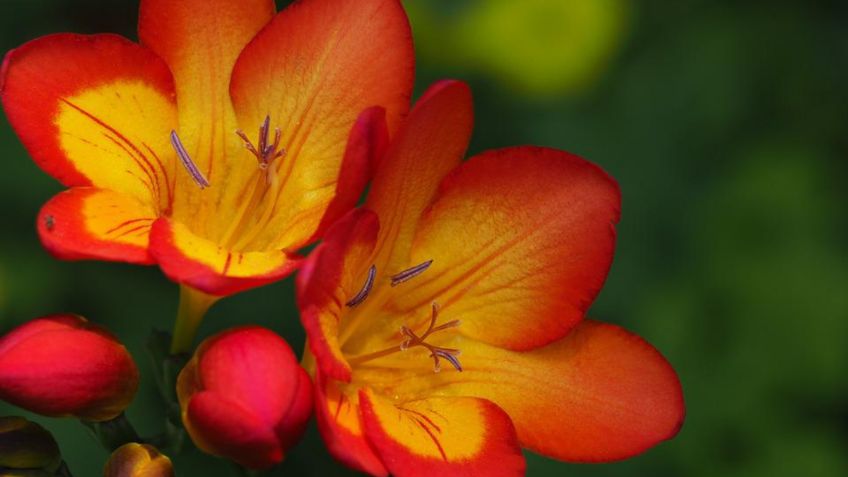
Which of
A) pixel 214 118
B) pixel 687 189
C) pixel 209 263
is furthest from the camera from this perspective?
pixel 687 189

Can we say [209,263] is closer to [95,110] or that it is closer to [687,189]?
[95,110]

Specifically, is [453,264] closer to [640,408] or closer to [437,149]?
[437,149]

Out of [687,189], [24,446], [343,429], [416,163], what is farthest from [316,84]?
[687,189]

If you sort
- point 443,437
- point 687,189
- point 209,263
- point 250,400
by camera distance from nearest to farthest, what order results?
point 250,400 < point 209,263 < point 443,437 < point 687,189

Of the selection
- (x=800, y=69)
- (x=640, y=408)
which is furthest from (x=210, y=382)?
(x=800, y=69)

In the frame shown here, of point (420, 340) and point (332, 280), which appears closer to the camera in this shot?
point (332, 280)

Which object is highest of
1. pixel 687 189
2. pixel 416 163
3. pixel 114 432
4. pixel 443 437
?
pixel 416 163
